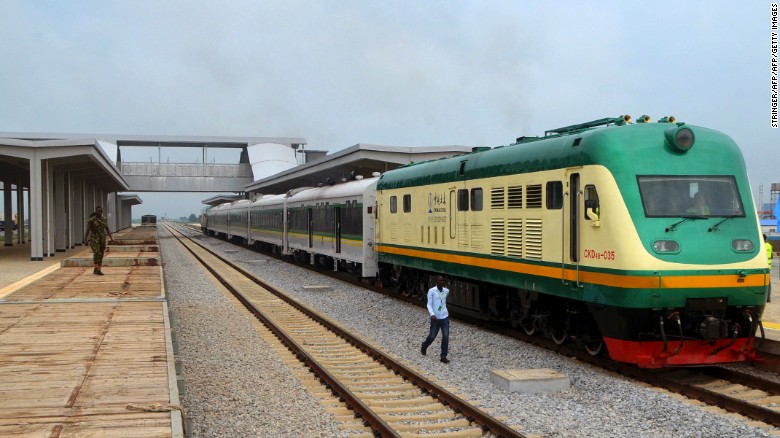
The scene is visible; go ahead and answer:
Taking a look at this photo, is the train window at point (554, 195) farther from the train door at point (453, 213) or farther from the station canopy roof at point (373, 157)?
the station canopy roof at point (373, 157)


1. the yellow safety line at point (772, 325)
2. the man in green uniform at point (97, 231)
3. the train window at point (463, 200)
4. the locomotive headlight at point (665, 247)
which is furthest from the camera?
the man in green uniform at point (97, 231)

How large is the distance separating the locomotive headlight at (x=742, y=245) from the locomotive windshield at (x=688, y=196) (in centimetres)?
38

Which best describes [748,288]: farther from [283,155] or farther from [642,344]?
[283,155]

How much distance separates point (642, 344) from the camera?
379 inches

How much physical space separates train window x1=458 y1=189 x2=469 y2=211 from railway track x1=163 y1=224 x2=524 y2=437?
3.35 meters

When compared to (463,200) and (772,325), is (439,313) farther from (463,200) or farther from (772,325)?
(772,325)

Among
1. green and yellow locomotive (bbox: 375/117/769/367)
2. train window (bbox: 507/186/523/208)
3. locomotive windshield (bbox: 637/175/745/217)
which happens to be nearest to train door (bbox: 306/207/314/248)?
train window (bbox: 507/186/523/208)

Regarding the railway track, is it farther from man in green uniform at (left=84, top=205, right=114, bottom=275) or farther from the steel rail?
man in green uniform at (left=84, top=205, right=114, bottom=275)

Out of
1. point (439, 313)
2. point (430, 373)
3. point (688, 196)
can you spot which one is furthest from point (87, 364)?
point (688, 196)

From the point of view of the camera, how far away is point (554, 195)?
36.6 feet

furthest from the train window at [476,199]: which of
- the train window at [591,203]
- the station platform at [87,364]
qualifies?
the station platform at [87,364]

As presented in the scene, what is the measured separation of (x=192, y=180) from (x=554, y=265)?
63903mm

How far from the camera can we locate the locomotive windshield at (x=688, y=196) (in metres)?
9.80

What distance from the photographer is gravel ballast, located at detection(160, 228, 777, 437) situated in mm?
8062
